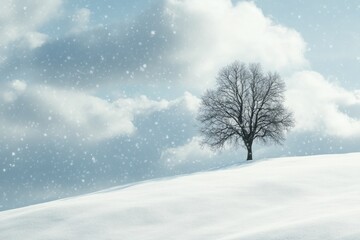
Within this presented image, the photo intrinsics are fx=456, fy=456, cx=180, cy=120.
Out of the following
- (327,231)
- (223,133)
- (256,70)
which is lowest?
(327,231)

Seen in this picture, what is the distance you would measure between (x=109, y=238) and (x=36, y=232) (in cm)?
177

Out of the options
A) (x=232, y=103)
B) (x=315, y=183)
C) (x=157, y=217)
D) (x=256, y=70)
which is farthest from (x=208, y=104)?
(x=157, y=217)

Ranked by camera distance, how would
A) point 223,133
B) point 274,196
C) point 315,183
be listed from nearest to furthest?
1. point 274,196
2. point 315,183
3. point 223,133

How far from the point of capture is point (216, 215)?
995 centimetres

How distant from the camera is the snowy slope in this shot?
7715 mm

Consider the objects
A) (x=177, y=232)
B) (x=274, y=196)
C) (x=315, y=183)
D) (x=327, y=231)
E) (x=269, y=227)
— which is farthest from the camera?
(x=315, y=183)

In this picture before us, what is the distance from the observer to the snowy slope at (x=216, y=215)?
771 centimetres

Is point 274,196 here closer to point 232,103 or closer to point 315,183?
point 315,183

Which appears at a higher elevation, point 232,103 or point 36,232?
point 232,103

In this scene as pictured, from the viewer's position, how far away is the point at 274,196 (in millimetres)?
11445

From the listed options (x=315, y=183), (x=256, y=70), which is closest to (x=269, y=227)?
(x=315, y=183)

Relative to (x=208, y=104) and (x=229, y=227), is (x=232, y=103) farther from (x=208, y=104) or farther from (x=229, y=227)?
(x=229, y=227)

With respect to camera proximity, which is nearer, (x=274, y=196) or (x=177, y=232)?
(x=177, y=232)

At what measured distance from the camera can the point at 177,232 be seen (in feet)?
29.1
